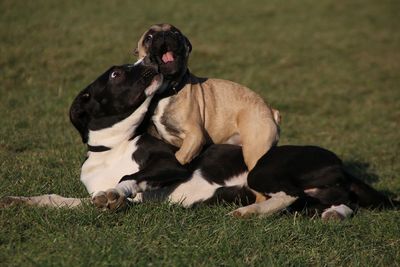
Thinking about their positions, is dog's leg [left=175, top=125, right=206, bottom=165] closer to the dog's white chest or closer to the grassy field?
the dog's white chest

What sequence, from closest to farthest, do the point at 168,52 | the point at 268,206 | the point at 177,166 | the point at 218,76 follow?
the point at 268,206 < the point at 177,166 < the point at 168,52 < the point at 218,76

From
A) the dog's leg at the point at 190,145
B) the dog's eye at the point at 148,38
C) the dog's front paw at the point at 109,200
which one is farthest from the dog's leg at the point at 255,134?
the dog's front paw at the point at 109,200

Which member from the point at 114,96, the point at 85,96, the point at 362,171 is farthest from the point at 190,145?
the point at 362,171

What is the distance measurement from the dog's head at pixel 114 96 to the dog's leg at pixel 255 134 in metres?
1.05

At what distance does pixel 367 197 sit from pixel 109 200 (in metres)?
2.74

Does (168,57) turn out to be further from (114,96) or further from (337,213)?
(337,213)

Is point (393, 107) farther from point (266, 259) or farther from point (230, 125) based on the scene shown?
point (266, 259)

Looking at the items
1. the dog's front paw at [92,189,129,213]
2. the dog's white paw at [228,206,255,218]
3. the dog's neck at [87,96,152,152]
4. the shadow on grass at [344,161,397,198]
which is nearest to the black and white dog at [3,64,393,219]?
the dog's neck at [87,96,152,152]

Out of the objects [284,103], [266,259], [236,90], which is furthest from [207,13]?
[266,259]

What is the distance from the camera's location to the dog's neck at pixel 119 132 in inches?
250

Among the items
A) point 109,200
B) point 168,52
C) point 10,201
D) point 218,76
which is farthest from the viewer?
point 218,76

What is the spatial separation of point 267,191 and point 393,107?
831cm

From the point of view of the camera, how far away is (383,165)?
9492 mm

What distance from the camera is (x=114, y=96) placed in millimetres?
6316
